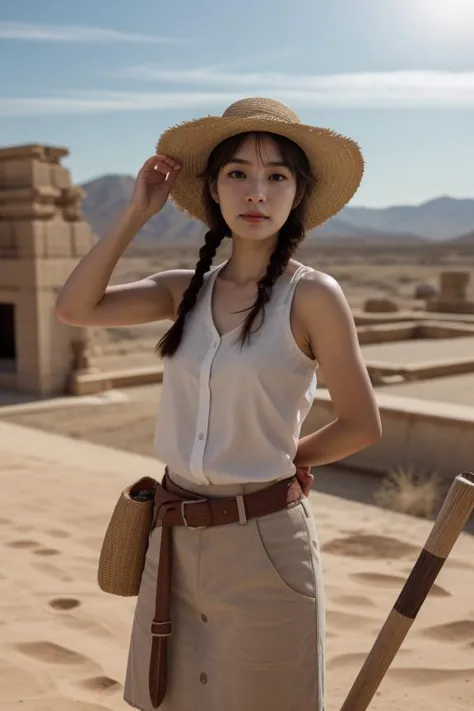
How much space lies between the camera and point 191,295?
218 cm

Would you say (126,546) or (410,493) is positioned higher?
(126,546)

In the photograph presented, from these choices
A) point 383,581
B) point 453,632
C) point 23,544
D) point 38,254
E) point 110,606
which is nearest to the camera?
point 453,632

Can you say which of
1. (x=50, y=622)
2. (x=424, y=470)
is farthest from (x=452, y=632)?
(x=424, y=470)

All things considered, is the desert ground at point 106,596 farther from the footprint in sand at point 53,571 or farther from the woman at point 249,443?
the woman at point 249,443

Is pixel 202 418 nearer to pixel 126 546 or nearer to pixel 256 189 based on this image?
pixel 126 546

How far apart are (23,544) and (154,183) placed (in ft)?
10.9

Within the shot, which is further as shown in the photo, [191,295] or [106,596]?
[106,596]

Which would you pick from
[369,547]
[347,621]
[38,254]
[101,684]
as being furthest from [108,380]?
[101,684]

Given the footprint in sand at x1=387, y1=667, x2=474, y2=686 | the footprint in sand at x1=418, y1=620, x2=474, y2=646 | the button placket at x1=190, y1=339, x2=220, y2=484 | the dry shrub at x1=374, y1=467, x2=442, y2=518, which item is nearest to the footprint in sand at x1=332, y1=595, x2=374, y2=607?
the footprint in sand at x1=418, y1=620, x2=474, y2=646

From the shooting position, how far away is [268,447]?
2.00 meters

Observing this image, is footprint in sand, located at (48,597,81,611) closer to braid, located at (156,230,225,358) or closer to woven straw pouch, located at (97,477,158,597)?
woven straw pouch, located at (97,477,158,597)

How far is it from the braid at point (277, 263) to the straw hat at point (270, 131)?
0.15 metres

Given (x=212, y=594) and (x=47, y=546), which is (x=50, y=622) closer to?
(x=47, y=546)

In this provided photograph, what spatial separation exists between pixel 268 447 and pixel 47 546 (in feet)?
11.2
